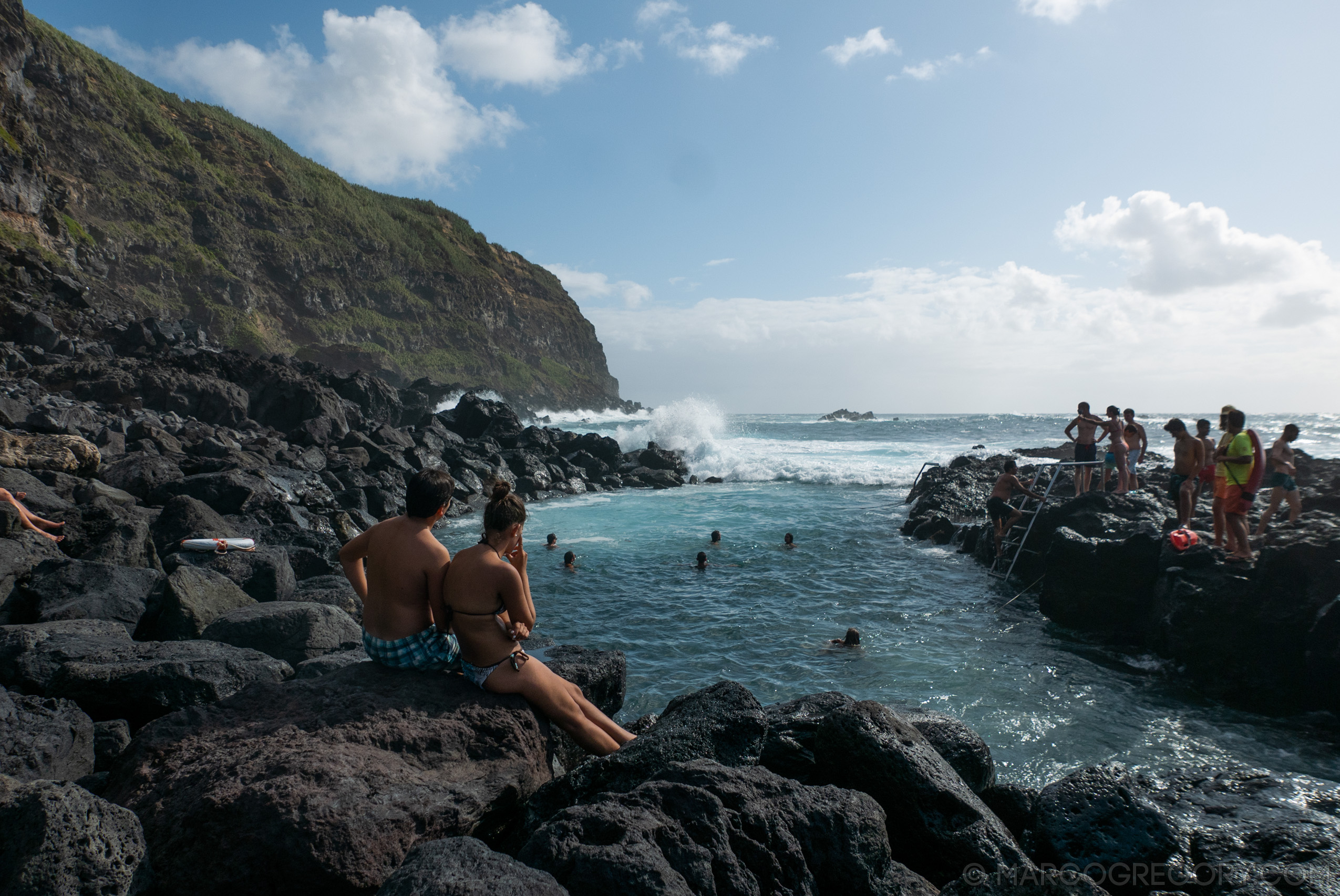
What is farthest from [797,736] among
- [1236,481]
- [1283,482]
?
[1283,482]

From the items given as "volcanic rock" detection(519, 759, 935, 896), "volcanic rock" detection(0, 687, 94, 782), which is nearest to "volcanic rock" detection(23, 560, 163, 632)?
"volcanic rock" detection(0, 687, 94, 782)

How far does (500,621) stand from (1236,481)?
380 inches

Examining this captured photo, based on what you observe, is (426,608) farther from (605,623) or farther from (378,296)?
(378,296)

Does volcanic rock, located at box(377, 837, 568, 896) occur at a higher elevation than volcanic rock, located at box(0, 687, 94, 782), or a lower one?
higher

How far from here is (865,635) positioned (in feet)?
28.9

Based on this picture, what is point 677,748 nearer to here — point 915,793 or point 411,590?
point 915,793

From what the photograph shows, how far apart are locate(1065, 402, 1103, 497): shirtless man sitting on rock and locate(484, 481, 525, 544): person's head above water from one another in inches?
542

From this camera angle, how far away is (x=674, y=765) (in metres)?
3.04

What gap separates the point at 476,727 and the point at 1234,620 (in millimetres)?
8240

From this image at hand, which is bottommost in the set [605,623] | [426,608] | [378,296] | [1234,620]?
[605,623]

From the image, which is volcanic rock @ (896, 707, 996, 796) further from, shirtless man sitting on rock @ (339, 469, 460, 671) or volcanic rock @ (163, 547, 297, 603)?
volcanic rock @ (163, 547, 297, 603)

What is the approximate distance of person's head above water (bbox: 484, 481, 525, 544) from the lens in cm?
374

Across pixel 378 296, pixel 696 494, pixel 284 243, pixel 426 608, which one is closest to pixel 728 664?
pixel 426 608

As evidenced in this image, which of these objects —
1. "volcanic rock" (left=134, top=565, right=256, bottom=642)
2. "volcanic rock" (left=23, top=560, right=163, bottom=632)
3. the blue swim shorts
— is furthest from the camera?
the blue swim shorts
